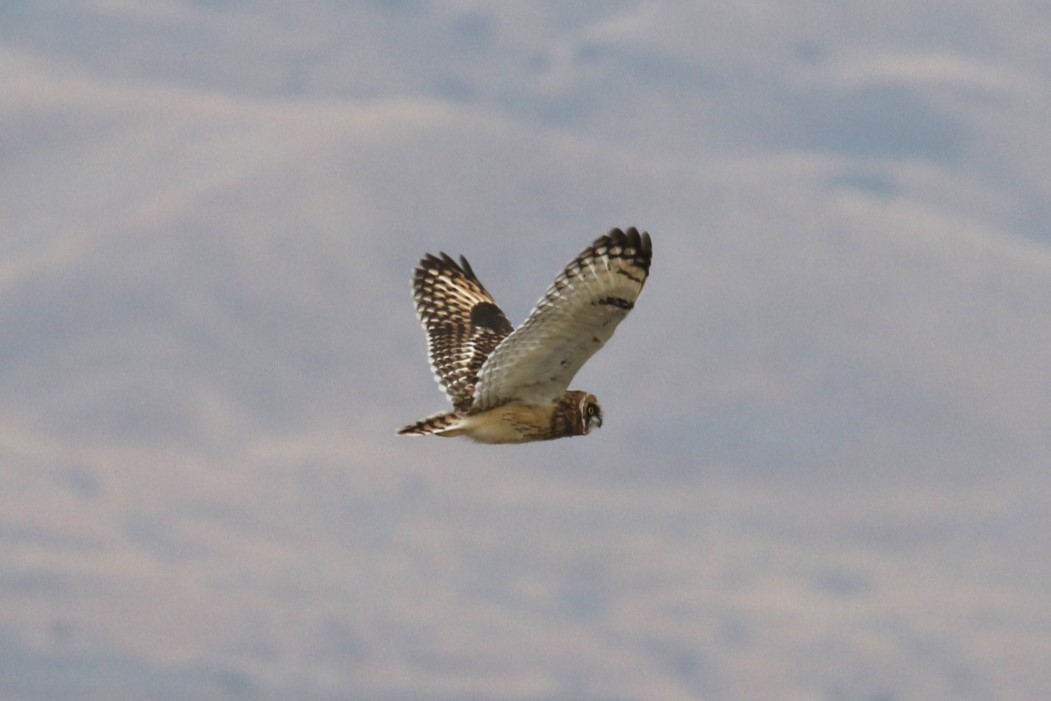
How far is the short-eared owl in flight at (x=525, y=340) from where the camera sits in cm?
1658

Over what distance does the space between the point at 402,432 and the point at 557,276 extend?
3950 mm

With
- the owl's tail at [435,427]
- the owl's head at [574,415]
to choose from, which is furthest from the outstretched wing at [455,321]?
the owl's head at [574,415]

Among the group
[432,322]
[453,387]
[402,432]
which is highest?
[432,322]

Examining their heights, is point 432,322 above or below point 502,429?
above

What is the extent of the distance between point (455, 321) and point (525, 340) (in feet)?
19.7

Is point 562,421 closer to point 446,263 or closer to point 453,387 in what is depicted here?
point 453,387

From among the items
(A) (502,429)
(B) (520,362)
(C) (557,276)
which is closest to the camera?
(C) (557,276)

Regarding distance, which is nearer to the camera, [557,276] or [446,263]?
[557,276]

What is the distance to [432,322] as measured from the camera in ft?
77.4

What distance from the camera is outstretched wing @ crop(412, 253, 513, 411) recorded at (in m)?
22.0

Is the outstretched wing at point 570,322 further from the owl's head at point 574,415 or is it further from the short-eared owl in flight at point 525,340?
the owl's head at point 574,415

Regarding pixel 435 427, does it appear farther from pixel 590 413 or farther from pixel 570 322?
pixel 570 322

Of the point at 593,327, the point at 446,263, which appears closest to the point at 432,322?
the point at 446,263

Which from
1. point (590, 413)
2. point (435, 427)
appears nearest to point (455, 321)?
point (435, 427)
